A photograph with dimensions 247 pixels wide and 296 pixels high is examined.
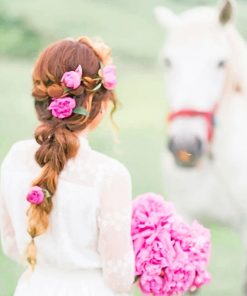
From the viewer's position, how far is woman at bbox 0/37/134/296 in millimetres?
2260

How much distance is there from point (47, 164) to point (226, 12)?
2348 millimetres

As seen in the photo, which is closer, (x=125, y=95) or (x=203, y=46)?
(x=203, y=46)

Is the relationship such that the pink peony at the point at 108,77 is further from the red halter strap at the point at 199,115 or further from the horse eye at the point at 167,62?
the horse eye at the point at 167,62

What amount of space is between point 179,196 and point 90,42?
2449mm

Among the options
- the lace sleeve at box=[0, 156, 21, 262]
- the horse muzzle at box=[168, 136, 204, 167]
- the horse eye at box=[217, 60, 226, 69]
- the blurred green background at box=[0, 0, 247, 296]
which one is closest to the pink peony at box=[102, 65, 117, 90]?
the lace sleeve at box=[0, 156, 21, 262]

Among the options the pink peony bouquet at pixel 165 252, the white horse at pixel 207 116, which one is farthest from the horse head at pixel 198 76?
the pink peony bouquet at pixel 165 252

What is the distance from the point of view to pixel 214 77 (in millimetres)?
4391

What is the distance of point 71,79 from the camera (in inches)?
88.3

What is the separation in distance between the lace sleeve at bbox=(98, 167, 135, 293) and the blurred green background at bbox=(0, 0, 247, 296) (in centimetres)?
370

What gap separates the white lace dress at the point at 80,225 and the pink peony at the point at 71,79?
149mm

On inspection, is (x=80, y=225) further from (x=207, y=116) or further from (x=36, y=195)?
(x=207, y=116)

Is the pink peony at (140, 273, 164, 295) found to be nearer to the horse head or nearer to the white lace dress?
the white lace dress

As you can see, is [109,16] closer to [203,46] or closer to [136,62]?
[136,62]

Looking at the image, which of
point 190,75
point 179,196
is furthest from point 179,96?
point 179,196
